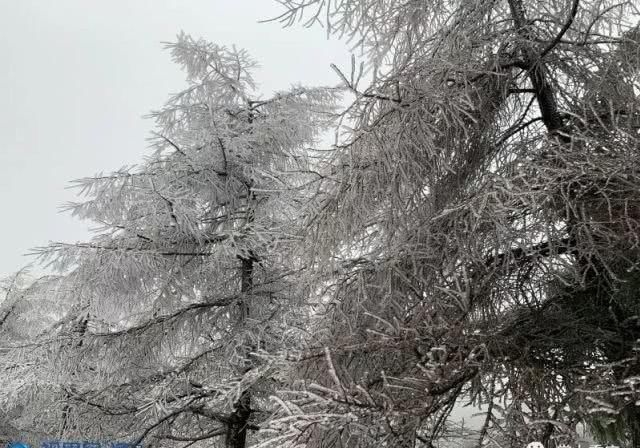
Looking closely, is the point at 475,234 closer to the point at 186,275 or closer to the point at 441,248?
the point at 441,248

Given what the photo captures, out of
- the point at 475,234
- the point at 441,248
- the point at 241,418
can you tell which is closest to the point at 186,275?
the point at 241,418

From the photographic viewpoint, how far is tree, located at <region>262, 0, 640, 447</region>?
2684 mm

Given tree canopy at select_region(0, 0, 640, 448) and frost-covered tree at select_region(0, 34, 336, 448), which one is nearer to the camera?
tree canopy at select_region(0, 0, 640, 448)

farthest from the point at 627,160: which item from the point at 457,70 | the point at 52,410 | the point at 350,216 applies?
the point at 52,410

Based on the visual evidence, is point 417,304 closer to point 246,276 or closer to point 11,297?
point 246,276

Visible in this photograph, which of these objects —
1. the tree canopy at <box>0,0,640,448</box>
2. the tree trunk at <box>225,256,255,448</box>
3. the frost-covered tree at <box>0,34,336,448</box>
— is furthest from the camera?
the tree trunk at <box>225,256,255,448</box>

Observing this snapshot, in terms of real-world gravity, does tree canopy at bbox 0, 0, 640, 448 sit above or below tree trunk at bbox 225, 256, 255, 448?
above

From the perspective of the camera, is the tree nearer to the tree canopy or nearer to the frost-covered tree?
the tree canopy

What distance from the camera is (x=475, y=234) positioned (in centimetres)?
309

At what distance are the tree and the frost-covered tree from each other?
2.08m

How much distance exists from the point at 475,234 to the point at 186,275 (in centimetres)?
395

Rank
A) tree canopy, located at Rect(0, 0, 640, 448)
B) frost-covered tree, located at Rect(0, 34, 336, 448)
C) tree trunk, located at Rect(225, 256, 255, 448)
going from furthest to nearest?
tree trunk, located at Rect(225, 256, 255, 448) → frost-covered tree, located at Rect(0, 34, 336, 448) → tree canopy, located at Rect(0, 0, 640, 448)

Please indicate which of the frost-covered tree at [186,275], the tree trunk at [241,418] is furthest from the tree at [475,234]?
the tree trunk at [241,418]

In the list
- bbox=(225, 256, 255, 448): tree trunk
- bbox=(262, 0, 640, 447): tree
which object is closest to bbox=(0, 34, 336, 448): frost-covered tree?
bbox=(225, 256, 255, 448): tree trunk
